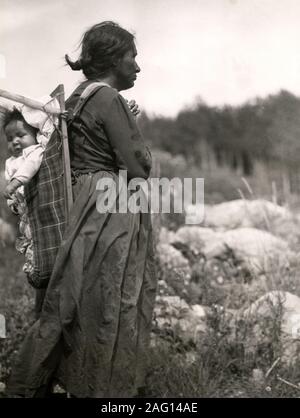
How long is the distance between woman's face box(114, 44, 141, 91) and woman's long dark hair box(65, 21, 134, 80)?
0.09ft

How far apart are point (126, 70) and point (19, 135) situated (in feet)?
2.11

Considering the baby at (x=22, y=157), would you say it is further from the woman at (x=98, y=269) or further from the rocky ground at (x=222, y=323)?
the rocky ground at (x=222, y=323)

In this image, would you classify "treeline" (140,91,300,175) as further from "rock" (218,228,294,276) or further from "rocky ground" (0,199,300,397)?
"rocky ground" (0,199,300,397)

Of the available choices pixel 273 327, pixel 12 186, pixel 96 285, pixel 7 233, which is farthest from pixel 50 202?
pixel 7 233

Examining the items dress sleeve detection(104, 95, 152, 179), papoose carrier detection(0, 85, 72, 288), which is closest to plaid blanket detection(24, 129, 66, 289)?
papoose carrier detection(0, 85, 72, 288)

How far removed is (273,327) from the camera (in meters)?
3.79

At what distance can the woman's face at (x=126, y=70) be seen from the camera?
3.06 m

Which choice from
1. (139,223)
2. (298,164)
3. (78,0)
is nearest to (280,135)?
(298,164)

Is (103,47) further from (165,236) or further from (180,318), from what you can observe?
(165,236)

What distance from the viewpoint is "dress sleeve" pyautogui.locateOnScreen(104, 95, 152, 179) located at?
114 inches

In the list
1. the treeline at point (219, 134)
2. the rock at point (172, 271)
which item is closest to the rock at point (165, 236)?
the rock at point (172, 271)

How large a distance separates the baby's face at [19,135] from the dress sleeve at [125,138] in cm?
45

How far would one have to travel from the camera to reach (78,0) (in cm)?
424

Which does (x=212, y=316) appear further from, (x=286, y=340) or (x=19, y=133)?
(x=19, y=133)
